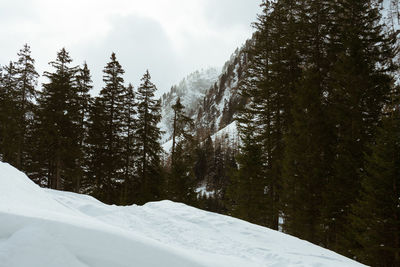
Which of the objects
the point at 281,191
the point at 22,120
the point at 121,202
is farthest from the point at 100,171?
the point at 281,191

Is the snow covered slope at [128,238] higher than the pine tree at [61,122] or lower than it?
lower

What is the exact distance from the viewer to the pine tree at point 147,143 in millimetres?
21219

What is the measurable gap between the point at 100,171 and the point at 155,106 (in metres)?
6.77

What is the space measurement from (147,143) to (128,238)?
729 inches

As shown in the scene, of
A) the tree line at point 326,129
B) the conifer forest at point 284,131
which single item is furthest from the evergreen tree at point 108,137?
the tree line at point 326,129

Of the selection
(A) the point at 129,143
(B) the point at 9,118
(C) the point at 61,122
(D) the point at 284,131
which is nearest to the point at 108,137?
(A) the point at 129,143

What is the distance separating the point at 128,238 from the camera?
3.29 meters

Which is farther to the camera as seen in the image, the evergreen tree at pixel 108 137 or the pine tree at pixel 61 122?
the evergreen tree at pixel 108 137

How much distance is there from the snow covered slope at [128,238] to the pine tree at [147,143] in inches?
464

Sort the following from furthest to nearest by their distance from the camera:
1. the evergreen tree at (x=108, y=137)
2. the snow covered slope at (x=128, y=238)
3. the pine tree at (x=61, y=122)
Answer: the evergreen tree at (x=108, y=137), the pine tree at (x=61, y=122), the snow covered slope at (x=128, y=238)

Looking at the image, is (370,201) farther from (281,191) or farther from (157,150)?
(157,150)

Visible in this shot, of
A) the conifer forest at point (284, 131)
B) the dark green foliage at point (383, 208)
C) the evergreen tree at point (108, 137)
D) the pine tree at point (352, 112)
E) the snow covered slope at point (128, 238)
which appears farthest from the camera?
the evergreen tree at point (108, 137)

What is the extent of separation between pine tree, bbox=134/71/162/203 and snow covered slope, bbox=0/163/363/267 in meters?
11.8

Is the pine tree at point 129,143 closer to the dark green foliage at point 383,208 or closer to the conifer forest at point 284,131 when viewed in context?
the conifer forest at point 284,131
